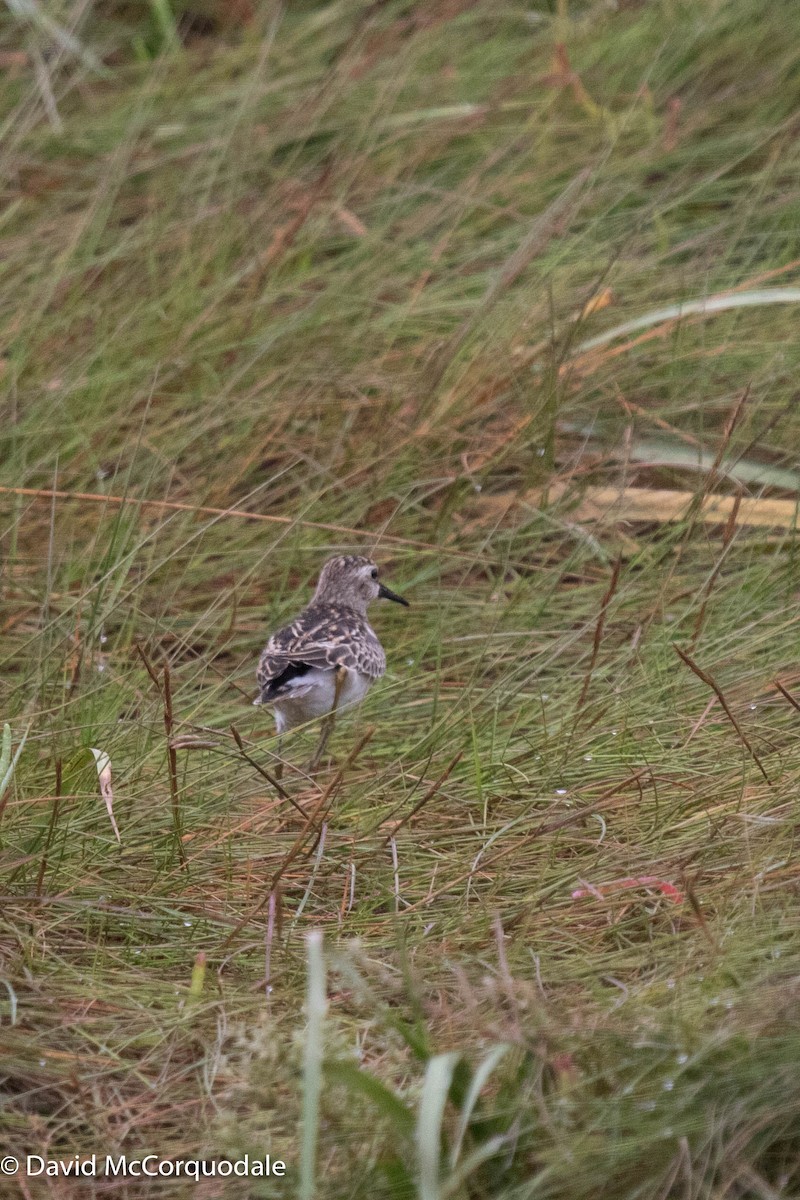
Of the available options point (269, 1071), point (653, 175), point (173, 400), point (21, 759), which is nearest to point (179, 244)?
point (173, 400)

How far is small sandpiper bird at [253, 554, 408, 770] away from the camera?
190 inches

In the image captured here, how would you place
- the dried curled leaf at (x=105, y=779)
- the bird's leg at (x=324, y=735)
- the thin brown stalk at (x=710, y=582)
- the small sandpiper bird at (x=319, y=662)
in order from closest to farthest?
1. the dried curled leaf at (x=105, y=779)
2. the bird's leg at (x=324, y=735)
3. the thin brown stalk at (x=710, y=582)
4. the small sandpiper bird at (x=319, y=662)

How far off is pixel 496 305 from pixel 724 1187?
162 inches

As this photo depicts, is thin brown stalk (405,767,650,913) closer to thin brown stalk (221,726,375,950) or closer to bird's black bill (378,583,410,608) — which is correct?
thin brown stalk (221,726,375,950)


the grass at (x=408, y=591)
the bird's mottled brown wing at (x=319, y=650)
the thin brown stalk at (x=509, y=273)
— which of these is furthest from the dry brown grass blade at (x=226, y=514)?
the thin brown stalk at (x=509, y=273)

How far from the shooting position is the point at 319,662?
4824 millimetres

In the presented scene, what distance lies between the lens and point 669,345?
19.9 feet

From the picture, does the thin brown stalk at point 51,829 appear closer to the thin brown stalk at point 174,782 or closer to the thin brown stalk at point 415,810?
the thin brown stalk at point 174,782

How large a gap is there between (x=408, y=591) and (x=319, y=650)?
0.87 metres

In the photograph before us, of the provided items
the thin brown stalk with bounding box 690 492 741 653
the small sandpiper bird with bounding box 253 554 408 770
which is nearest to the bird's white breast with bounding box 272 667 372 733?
the small sandpiper bird with bounding box 253 554 408 770

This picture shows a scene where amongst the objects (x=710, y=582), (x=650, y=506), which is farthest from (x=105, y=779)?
(x=650, y=506)

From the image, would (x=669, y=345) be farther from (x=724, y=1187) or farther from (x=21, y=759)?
(x=724, y=1187)

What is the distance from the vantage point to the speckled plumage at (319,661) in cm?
482

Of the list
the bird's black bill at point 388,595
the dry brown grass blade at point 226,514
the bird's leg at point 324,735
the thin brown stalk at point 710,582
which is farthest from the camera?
the bird's black bill at point 388,595
